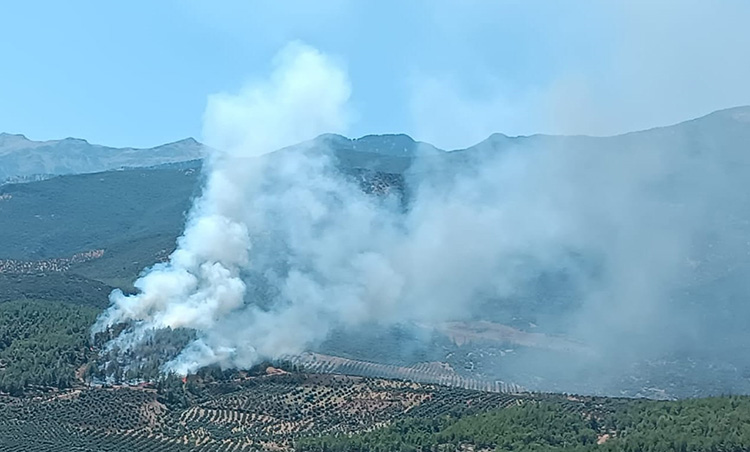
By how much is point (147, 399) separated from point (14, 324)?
31029 millimetres

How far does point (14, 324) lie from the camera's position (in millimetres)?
114812

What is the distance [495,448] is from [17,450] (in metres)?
37.9

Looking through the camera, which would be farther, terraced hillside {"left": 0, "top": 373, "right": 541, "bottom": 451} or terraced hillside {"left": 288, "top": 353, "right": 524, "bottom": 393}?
terraced hillside {"left": 288, "top": 353, "right": 524, "bottom": 393}

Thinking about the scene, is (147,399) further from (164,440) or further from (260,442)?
(260,442)

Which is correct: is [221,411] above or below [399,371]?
above

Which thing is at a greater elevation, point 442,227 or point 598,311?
point 442,227

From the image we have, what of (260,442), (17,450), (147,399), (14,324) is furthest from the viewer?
(14,324)

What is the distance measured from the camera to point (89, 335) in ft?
362

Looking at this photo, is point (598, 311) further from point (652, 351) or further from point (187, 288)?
point (187, 288)

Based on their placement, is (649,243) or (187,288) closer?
(187,288)

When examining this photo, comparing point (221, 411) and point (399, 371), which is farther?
point (399, 371)

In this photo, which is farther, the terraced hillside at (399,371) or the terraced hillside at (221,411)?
the terraced hillside at (399,371)

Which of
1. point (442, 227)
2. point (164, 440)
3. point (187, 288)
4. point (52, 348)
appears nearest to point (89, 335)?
point (52, 348)

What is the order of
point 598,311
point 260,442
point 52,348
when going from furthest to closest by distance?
point 598,311 < point 52,348 < point 260,442
